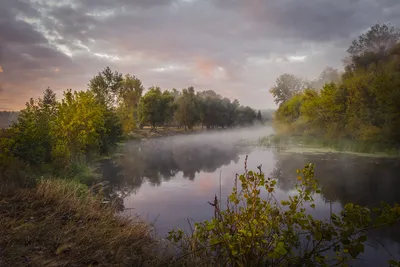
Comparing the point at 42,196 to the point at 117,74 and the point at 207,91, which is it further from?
the point at 207,91

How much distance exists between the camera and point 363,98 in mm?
36906

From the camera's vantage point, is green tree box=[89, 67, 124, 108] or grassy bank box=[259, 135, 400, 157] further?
green tree box=[89, 67, 124, 108]

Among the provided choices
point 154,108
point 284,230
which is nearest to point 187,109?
point 154,108

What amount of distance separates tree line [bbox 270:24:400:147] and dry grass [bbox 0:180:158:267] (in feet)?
106

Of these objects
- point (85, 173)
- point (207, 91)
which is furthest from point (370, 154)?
point (207, 91)

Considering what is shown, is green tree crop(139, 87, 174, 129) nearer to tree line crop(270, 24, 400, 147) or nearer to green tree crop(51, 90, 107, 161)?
tree line crop(270, 24, 400, 147)

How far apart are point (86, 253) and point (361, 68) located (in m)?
47.4

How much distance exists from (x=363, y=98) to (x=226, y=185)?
25.3 m

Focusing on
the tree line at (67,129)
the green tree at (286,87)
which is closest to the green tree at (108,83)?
the tree line at (67,129)

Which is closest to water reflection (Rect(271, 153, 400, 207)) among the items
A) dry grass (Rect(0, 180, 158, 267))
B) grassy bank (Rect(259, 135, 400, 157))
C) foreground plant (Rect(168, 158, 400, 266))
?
grassy bank (Rect(259, 135, 400, 157))

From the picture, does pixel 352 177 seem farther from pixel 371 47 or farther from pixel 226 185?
pixel 371 47

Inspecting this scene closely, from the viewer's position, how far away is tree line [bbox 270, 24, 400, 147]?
3328 cm

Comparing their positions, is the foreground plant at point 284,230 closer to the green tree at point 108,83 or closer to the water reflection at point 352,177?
the water reflection at point 352,177

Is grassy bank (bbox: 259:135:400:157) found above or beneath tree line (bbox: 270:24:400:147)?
beneath
